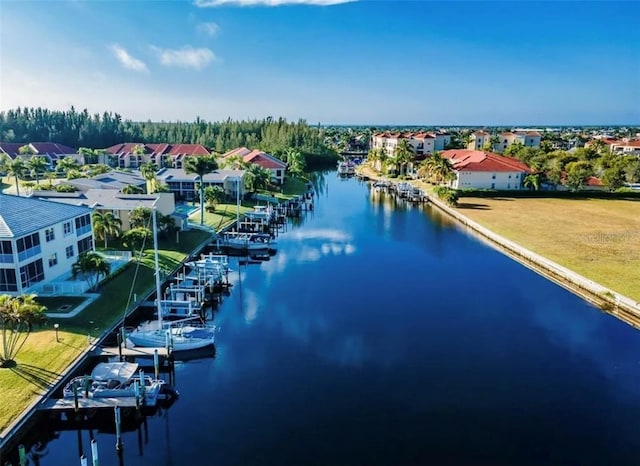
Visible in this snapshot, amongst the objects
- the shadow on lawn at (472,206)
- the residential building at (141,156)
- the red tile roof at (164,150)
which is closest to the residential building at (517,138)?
the shadow on lawn at (472,206)

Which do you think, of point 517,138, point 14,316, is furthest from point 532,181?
point 517,138

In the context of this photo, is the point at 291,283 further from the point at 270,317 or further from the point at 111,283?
the point at 111,283

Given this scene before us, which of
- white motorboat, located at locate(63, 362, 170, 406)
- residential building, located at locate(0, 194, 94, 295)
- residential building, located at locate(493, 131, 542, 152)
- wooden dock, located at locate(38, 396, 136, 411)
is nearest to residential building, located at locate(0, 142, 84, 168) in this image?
residential building, located at locate(0, 194, 94, 295)

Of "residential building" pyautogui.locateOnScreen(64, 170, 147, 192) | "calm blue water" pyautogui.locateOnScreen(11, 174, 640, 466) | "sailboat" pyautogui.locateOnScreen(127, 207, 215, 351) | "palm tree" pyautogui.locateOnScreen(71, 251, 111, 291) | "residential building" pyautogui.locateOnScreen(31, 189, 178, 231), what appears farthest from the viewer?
"residential building" pyautogui.locateOnScreen(64, 170, 147, 192)

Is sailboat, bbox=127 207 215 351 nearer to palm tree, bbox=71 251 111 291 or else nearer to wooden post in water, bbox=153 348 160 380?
wooden post in water, bbox=153 348 160 380

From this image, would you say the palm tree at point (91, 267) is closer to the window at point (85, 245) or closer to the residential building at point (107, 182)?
the window at point (85, 245)

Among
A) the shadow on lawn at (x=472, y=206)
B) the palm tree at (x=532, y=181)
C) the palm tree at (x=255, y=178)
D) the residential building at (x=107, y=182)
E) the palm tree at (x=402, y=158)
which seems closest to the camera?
the residential building at (x=107, y=182)

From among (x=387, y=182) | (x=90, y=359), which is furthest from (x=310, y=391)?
(x=387, y=182)
